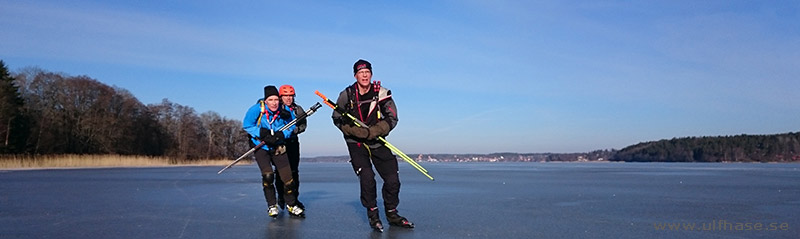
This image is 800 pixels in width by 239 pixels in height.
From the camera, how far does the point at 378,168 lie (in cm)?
565

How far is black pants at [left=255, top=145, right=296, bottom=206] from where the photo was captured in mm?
6297

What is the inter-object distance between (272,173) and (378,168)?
4.50 ft

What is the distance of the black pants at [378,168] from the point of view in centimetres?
551

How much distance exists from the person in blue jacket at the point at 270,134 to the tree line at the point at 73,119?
2897cm

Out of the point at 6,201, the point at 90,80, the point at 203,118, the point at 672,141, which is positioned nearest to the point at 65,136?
the point at 90,80

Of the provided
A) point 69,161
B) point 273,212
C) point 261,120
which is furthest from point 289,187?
point 69,161

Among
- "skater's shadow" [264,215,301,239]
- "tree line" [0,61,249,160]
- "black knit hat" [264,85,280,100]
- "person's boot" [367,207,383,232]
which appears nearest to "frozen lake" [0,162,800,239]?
"skater's shadow" [264,215,301,239]

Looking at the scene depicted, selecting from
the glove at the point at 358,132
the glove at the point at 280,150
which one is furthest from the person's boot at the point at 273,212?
the glove at the point at 358,132

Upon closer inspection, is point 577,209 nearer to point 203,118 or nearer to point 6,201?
point 6,201

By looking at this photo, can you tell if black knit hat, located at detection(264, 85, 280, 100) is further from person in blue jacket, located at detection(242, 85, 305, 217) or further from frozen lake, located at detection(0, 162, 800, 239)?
frozen lake, located at detection(0, 162, 800, 239)

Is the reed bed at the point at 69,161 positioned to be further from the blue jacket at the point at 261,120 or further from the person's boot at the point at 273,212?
the person's boot at the point at 273,212

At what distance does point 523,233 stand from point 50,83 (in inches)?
1874

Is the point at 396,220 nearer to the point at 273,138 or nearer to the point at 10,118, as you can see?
the point at 273,138

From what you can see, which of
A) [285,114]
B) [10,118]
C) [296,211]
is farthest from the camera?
[10,118]
